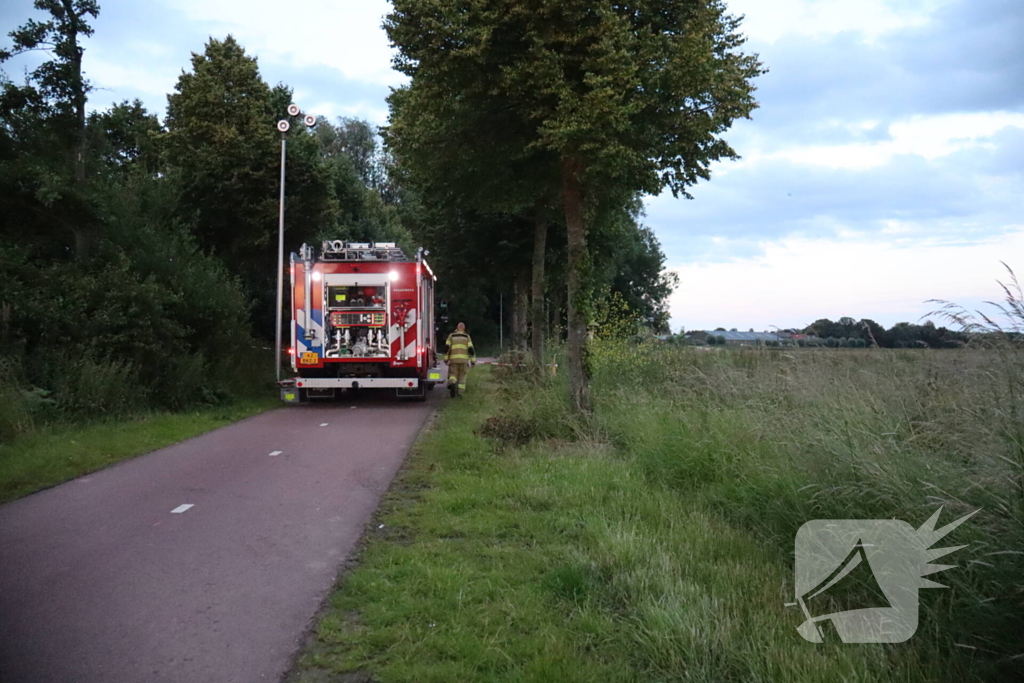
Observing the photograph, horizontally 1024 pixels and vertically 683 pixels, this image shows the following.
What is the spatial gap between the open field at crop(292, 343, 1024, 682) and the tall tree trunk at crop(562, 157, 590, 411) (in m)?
2.90

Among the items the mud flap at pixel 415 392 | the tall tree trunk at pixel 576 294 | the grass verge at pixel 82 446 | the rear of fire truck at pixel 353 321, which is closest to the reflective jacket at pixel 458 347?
the mud flap at pixel 415 392

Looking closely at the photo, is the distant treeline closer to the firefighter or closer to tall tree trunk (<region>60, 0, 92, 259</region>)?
the firefighter

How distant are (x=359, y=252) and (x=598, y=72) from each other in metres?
9.06

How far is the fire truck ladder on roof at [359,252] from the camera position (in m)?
18.4

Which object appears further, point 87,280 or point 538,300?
point 538,300

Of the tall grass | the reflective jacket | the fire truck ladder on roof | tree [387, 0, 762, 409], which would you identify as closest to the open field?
the tall grass

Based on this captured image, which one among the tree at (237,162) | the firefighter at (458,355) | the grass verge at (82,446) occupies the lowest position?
the grass verge at (82,446)

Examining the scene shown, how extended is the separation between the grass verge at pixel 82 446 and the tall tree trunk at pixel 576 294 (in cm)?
609

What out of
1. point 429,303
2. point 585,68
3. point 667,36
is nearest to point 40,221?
point 429,303

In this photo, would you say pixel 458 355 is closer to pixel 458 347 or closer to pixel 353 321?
pixel 458 347

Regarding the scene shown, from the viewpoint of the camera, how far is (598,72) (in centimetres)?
1084

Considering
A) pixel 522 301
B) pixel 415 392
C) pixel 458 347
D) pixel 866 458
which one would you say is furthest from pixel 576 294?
pixel 522 301

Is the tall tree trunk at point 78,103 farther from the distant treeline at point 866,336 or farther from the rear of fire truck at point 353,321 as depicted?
the distant treeline at point 866,336

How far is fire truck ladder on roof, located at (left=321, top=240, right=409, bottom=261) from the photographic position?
18.4m
